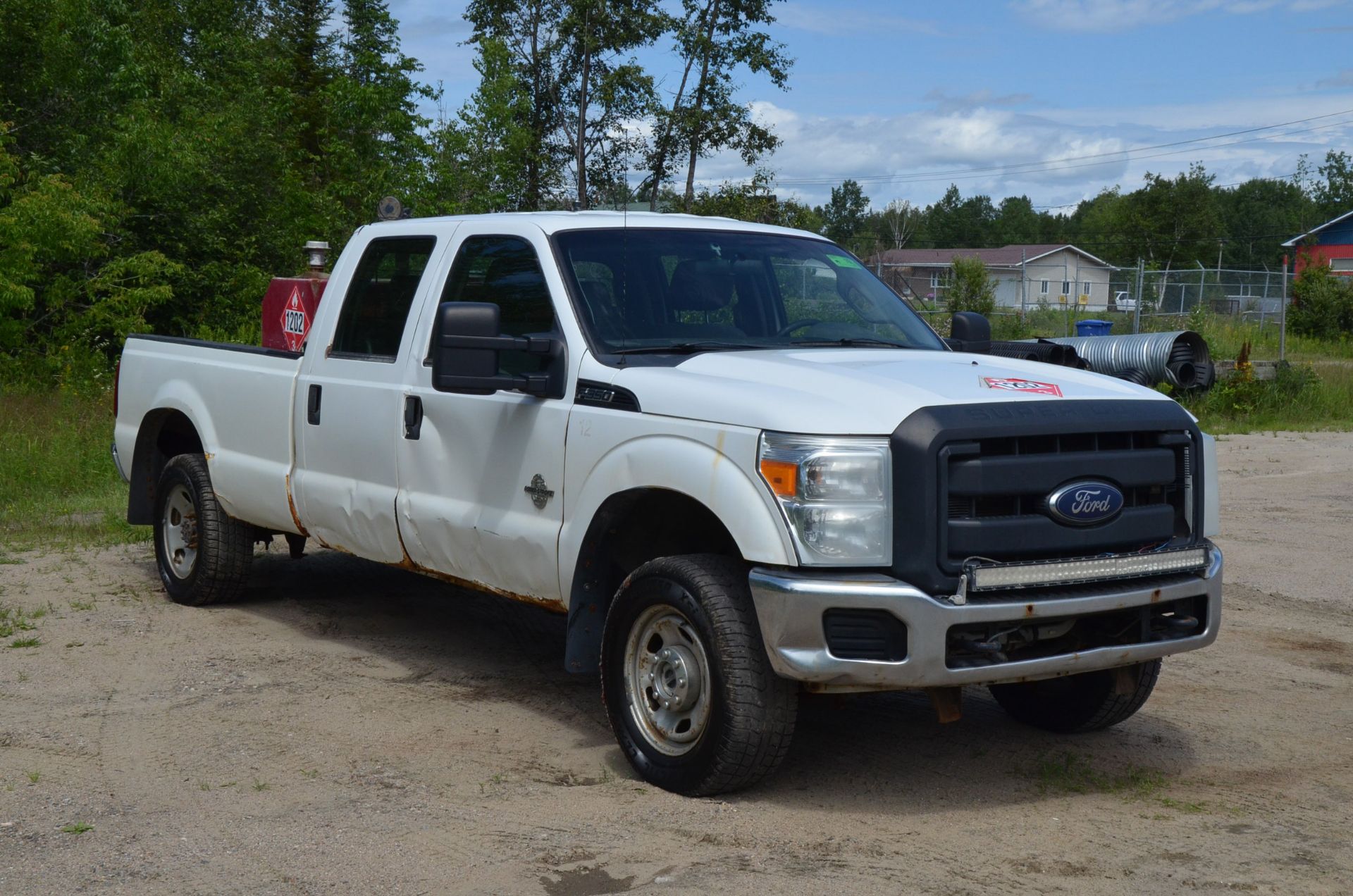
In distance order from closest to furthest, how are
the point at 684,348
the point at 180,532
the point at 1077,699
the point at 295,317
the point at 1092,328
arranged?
the point at 684,348 → the point at 1077,699 → the point at 180,532 → the point at 295,317 → the point at 1092,328

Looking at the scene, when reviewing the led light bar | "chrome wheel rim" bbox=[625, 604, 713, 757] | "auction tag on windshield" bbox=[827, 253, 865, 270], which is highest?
"auction tag on windshield" bbox=[827, 253, 865, 270]

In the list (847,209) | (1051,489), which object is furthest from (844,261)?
(847,209)

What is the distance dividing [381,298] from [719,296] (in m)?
1.75

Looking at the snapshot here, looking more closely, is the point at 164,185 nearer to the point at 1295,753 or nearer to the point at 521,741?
the point at 521,741

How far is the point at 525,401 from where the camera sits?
5523 mm

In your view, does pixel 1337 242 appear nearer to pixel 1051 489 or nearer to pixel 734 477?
pixel 1051 489

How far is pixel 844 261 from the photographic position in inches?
255

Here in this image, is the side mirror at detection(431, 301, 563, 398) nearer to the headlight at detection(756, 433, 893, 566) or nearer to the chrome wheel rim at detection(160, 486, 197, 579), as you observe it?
the headlight at detection(756, 433, 893, 566)

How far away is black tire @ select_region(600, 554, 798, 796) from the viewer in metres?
4.55

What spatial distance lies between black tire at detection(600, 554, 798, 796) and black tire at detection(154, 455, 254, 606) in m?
3.62

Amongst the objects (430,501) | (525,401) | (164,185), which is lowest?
(430,501)

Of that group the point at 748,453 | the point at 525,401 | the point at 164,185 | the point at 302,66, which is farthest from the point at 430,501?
the point at 302,66

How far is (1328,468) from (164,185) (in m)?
16.9

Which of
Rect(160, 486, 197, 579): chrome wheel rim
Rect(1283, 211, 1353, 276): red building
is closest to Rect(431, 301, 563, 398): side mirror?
Rect(160, 486, 197, 579): chrome wheel rim
